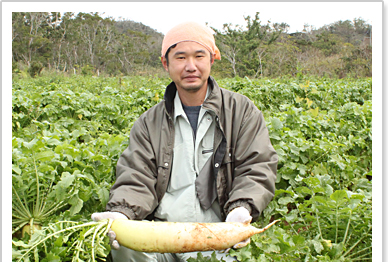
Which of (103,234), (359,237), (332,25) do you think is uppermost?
(332,25)

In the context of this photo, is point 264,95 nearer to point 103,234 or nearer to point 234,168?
point 234,168

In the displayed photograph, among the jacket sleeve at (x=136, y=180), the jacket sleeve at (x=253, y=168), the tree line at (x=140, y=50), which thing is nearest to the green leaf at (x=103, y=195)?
the jacket sleeve at (x=136, y=180)

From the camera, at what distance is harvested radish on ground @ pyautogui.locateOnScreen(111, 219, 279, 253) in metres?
1.86

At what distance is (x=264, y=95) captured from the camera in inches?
306

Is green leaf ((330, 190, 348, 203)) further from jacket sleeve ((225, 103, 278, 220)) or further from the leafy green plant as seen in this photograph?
the leafy green plant

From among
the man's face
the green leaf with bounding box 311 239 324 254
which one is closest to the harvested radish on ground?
the green leaf with bounding box 311 239 324 254

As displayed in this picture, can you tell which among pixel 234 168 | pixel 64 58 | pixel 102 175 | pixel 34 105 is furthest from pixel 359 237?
pixel 64 58

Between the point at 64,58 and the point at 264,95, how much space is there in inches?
1233

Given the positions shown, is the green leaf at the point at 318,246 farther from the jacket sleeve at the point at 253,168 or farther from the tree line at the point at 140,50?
the tree line at the point at 140,50

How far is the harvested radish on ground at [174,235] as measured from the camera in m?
1.86

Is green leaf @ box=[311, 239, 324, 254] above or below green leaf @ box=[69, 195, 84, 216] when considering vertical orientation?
below

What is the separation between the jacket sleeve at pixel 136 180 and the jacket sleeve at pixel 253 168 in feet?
1.68

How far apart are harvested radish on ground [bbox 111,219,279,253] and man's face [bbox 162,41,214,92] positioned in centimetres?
93

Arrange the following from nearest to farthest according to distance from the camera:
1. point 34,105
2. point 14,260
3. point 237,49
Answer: point 14,260
point 34,105
point 237,49
